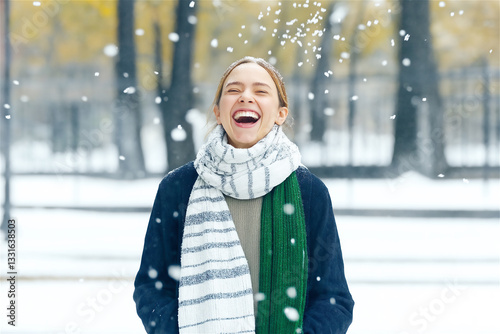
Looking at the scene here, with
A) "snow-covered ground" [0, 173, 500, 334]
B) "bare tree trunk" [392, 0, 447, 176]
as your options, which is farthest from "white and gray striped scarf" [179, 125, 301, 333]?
"bare tree trunk" [392, 0, 447, 176]

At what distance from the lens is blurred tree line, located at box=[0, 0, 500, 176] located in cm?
909

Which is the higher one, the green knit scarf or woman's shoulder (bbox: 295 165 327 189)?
woman's shoulder (bbox: 295 165 327 189)

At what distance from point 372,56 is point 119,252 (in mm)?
5460

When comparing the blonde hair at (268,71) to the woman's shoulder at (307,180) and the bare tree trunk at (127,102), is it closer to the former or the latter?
the woman's shoulder at (307,180)

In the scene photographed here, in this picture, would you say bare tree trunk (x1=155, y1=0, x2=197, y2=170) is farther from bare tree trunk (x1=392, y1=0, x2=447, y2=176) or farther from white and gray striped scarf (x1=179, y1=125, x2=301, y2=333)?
white and gray striped scarf (x1=179, y1=125, x2=301, y2=333)

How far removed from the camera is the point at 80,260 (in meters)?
6.95

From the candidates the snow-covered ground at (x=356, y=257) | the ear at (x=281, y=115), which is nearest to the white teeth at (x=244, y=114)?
the ear at (x=281, y=115)

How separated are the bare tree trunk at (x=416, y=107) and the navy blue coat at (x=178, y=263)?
8307 mm

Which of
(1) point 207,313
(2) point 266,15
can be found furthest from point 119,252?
(1) point 207,313

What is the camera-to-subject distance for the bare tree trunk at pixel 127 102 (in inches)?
370

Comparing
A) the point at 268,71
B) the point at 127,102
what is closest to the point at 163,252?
the point at 268,71

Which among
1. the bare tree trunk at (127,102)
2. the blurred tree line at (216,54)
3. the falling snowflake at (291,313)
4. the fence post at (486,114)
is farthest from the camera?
the fence post at (486,114)

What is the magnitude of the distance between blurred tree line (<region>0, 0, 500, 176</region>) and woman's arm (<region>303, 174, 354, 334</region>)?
23.0 feet

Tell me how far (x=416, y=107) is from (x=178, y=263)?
8.69 m
